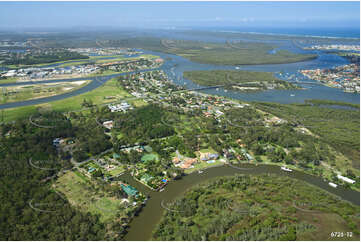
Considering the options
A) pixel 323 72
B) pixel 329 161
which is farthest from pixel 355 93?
pixel 329 161

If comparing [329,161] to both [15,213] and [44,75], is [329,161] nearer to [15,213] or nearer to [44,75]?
[15,213]

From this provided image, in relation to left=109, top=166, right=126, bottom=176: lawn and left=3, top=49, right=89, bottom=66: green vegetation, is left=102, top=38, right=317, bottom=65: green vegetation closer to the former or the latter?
left=3, top=49, right=89, bottom=66: green vegetation

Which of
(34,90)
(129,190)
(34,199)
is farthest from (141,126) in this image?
(34,90)

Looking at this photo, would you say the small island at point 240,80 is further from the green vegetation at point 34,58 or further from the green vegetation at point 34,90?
the green vegetation at point 34,58

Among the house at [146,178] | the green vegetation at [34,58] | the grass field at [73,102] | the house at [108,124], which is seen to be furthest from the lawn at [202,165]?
the green vegetation at [34,58]

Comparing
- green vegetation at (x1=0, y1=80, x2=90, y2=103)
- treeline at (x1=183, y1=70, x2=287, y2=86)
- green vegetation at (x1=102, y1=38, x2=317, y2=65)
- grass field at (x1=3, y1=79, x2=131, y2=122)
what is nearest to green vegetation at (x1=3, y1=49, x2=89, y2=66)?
green vegetation at (x1=0, y1=80, x2=90, y2=103)

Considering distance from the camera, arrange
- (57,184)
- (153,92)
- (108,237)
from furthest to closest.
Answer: (153,92), (57,184), (108,237)

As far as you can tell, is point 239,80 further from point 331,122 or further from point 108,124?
point 108,124

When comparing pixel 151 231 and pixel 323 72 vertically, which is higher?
Result: pixel 323 72
